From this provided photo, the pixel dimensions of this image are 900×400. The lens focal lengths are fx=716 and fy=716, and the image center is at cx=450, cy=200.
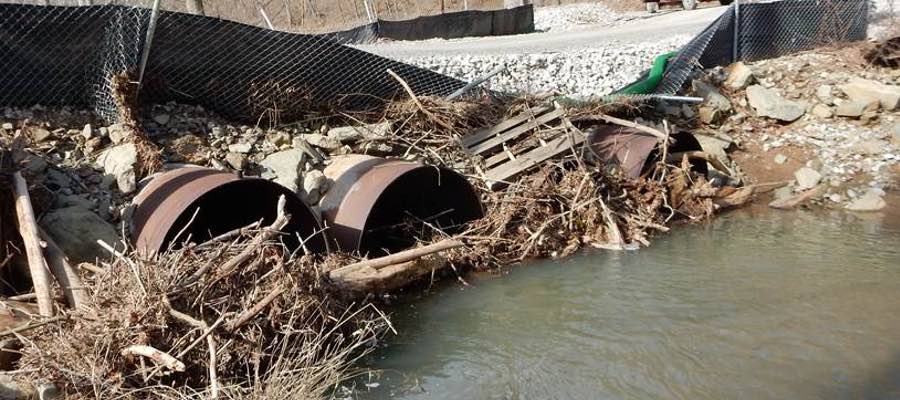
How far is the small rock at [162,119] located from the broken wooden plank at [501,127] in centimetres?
321

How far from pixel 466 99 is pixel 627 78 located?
10.6ft

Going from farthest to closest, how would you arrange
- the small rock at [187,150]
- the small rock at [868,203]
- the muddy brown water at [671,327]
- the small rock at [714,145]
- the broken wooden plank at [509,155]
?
the small rock at [714,145], the small rock at [868,203], the broken wooden plank at [509,155], the small rock at [187,150], the muddy brown water at [671,327]

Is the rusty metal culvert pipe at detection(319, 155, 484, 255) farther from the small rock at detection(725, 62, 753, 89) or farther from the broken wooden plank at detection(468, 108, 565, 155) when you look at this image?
the small rock at detection(725, 62, 753, 89)

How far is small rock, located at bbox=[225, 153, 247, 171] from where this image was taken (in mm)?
7191

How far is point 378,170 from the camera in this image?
6.90 metres

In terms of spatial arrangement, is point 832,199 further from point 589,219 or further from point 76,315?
point 76,315

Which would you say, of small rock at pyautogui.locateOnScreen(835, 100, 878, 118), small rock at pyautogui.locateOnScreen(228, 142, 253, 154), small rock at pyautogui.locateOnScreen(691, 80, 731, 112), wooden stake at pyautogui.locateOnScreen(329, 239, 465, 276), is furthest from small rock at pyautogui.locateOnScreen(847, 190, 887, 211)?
small rock at pyautogui.locateOnScreen(228, 142, 253, 154)

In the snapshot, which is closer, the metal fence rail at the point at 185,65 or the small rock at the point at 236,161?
the metal fence rail at the point at 185,65

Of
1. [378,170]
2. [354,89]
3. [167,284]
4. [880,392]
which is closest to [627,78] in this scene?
[354,89]

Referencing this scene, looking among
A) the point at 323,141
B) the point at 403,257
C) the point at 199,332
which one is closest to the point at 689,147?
the point at 323,141

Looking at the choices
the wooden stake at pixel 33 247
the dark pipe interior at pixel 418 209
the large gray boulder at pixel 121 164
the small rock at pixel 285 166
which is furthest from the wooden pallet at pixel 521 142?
the wooden stake at pixel 33 247

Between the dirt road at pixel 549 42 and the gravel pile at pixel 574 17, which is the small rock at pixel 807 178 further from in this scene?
the gravel pile at pixel 574 17

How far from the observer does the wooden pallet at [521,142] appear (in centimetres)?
812

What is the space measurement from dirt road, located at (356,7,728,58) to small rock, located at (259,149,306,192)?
5.44m
